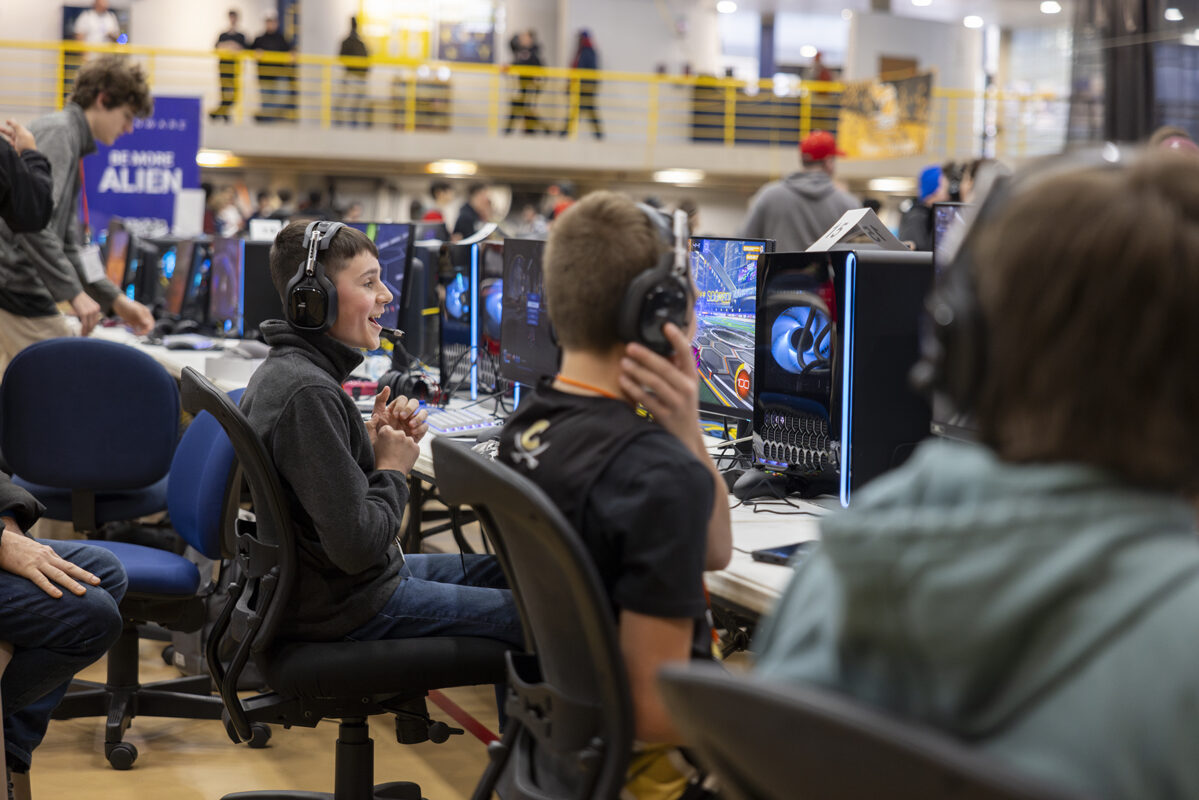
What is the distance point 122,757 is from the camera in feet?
9.62

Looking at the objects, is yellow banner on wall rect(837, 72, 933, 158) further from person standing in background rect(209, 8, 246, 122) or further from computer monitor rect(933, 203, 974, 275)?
computer monitor rect(933, 203, 974, 275)

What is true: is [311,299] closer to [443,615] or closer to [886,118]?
[443,615]

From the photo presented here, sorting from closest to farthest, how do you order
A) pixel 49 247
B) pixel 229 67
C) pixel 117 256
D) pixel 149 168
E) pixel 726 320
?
pixel 726 320
pixel 49 247
pixel 117 256
pixel 149 168
pixel 229 67

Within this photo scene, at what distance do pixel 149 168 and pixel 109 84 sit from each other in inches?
126

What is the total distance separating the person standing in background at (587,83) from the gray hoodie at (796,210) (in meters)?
10.0

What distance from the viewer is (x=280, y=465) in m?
2.10

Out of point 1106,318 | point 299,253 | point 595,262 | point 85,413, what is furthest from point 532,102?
point 1106,318

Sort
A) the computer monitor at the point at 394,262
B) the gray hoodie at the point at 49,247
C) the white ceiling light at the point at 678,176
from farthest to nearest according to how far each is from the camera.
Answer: the white ceiling light at the point at 678,176, the gray hoodie at the point at 49,247, the computer monitor at the point at 394,262

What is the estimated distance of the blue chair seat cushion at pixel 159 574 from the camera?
2.76 metres

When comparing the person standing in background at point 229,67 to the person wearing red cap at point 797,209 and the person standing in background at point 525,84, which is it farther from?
the person wearing red cap at point 797,209

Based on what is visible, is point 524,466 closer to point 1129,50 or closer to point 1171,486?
point 1171,486

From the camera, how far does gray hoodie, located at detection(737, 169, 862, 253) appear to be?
5.16m

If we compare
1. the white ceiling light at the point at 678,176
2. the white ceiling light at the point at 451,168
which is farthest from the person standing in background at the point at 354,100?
the white ceiling light at the point at 678,176

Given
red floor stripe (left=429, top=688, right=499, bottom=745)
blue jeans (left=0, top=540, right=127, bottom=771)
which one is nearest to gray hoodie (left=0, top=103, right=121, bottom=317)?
red floor stripe (left=429, top=688, right=499, bottom=745)
